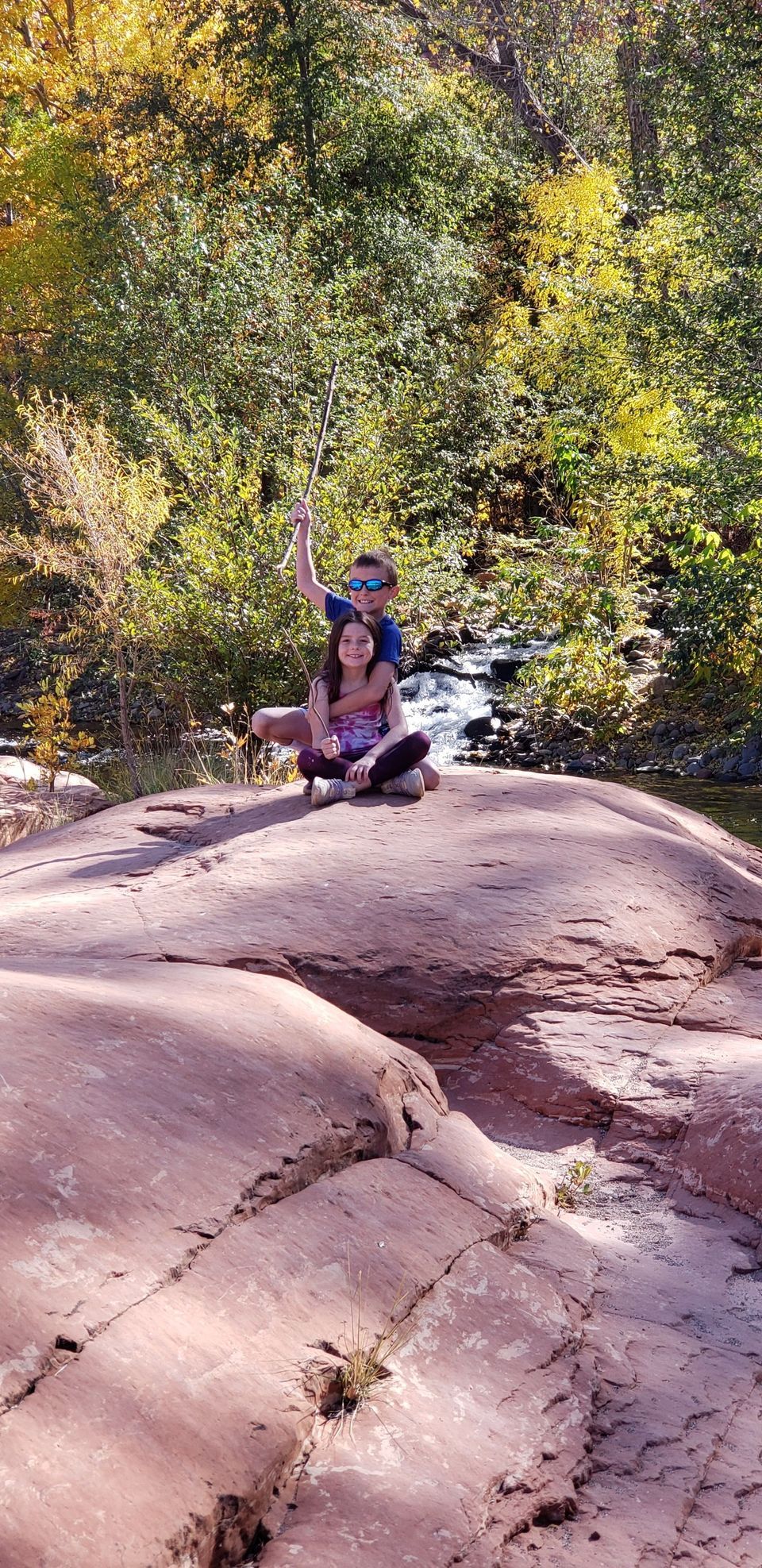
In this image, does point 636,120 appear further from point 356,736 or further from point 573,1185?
point 573,1185

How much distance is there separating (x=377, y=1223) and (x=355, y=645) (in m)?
3.73

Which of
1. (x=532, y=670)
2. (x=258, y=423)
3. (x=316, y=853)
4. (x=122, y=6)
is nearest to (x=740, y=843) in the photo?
(x=316, y=853)

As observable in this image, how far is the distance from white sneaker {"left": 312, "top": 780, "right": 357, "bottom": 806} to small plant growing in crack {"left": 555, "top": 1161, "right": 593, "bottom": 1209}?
2.49 meters

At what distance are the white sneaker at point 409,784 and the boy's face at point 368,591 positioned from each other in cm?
84

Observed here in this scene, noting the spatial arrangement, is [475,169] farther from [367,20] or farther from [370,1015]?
[370,1015]

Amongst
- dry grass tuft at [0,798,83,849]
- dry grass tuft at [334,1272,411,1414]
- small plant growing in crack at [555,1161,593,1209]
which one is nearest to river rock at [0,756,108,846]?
dry grass tuft at [0,798,83,849]

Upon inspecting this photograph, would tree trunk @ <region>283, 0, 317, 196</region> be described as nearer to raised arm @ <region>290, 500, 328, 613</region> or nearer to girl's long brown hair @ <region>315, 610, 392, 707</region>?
raised arm @ <region>290, 500, 328, 613</region>

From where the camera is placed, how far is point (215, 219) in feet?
69.8

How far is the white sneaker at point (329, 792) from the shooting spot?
6.12m

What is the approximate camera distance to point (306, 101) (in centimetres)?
2319

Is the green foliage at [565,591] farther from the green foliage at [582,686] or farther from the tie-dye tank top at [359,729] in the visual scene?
the tie-dye tank top at [359,729]

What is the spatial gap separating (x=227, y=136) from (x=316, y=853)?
73.2ft

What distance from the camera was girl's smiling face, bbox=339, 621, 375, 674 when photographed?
20.4 ft

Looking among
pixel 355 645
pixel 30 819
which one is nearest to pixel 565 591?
pixel 30 819
